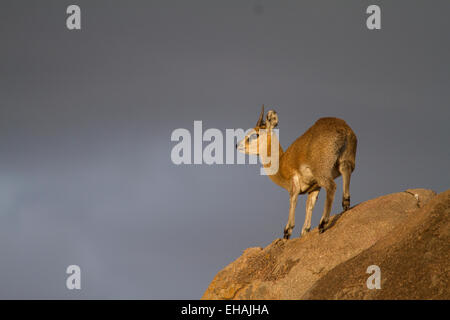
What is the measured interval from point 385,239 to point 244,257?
16.3ft

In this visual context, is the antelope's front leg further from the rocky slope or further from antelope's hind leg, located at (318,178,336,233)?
antelope's hind leg, located at (318,178,336,233)

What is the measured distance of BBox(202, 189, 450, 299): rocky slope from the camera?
12.6m

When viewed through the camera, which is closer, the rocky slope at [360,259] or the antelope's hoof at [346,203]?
the rocky slope at [360,259]

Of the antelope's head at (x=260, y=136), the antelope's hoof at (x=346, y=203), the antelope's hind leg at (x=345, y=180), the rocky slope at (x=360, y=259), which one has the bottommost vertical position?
the rocky slope at (x=360, y=259)

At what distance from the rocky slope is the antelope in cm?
82

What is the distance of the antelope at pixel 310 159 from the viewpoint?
17.1 meters

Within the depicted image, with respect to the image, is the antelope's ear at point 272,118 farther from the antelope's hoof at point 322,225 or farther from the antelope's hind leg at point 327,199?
the antelope's hoof at point 322,225

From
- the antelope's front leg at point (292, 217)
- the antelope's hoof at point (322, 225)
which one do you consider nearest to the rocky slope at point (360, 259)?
the antelope's hoof at point (322, 225)

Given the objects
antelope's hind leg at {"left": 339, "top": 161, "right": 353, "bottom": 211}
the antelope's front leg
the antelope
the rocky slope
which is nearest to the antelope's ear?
the antelope

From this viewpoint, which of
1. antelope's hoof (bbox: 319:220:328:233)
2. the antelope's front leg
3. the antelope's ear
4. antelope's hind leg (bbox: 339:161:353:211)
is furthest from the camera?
the antelope's ear

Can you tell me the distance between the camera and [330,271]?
47.2ft

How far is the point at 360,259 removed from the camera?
1398 cm

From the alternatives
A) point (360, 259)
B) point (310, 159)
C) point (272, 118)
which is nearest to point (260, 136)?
point (272, 118)
